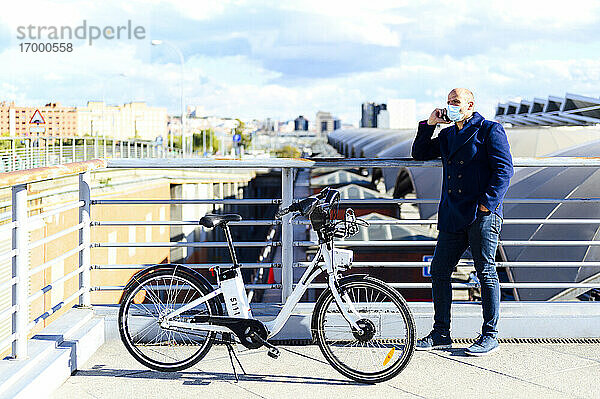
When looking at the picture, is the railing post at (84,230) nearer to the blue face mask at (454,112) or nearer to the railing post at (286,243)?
the railing post at (286,243)

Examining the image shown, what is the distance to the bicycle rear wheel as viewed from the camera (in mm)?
4621

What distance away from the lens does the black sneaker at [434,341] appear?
5047 millimetres

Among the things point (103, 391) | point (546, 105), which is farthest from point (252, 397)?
point (546, 105)

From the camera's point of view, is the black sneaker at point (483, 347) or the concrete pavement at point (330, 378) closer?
the concrete pavement at point (330, 378)

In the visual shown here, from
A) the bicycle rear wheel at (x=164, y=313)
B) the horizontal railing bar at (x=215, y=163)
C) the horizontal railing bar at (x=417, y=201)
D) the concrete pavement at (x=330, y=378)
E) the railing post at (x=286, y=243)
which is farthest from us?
the railing post at (x=286, y=243)

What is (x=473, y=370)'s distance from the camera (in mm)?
4688

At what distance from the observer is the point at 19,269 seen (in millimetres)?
4117

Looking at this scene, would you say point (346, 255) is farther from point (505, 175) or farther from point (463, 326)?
point (463, 326)

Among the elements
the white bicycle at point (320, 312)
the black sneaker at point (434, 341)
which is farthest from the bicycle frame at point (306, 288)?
the black sneaker at point (434, 341)

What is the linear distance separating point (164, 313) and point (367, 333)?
1333 millimetres

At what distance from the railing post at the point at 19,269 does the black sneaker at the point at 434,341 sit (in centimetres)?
263

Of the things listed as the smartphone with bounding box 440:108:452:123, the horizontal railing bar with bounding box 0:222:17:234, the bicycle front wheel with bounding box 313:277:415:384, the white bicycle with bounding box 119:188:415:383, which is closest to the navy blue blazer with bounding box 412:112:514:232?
the smartphone with bounding box 440:108:452:123

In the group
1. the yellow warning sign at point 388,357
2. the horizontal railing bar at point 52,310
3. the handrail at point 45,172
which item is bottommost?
the yellow warning sign at point 388,357

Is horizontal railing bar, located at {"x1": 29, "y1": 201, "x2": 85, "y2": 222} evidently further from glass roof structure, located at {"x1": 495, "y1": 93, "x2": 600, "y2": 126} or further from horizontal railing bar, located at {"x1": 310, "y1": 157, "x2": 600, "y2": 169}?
glass roof structure, located at {"x1": 495, "y1": 93, "x2": 600, "y2": 126}
